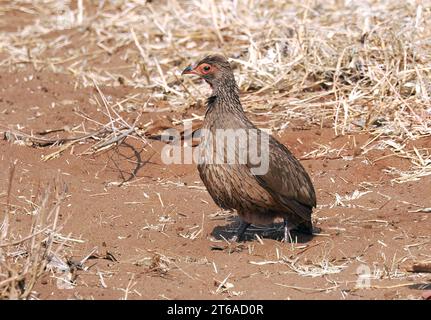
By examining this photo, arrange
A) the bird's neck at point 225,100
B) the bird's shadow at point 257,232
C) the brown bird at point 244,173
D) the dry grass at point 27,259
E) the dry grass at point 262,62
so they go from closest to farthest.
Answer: the dry grass at point 27,259
the brown bird at point 244,173
the bird's neck at point 225,100
the bird's shadow at point 257,232
the dry grass at point 262,62

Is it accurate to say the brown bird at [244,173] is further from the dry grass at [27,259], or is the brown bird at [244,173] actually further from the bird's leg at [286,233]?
the dry grass at [27,259]

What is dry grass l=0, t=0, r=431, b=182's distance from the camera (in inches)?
360

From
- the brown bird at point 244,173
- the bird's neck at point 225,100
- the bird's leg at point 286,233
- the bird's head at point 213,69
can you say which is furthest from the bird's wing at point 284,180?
the bird's head at point 213,69

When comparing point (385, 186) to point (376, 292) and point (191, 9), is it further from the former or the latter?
point (191, 9)

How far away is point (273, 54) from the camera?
10.3 metres

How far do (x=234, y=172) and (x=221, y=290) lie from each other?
1064 mm

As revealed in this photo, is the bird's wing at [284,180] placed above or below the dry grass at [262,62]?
below

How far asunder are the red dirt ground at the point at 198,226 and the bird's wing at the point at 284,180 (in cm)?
30

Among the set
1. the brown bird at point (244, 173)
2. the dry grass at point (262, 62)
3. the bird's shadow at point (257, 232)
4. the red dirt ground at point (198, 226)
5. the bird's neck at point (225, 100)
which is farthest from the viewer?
the dry grass at point (262, 62)

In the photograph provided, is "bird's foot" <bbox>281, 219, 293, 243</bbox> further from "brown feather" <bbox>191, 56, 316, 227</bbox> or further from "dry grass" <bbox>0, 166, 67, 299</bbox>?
"dry grass" <bbox>0, 166, 67, 299</bbox>

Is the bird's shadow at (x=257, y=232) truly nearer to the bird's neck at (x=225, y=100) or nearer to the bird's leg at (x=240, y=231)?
the bird's leg at (x=240, y=231)

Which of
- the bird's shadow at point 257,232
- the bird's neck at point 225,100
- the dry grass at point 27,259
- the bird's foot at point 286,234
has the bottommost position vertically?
the bird's shadow at point 257,232

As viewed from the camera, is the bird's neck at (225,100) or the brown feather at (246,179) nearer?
the brown feather at (246,179)

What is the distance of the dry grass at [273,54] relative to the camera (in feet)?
30.0
